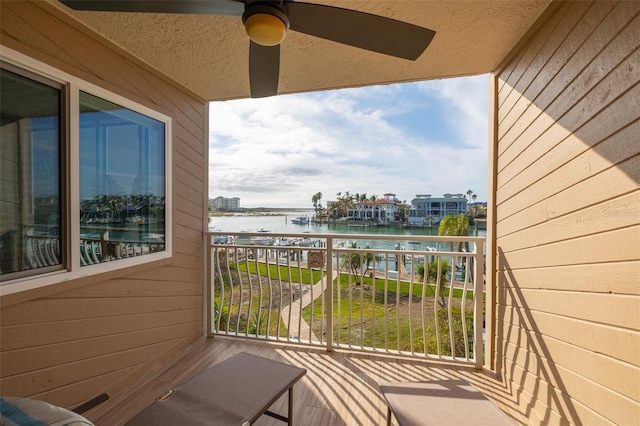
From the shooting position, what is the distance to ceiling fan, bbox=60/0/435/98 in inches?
45.6

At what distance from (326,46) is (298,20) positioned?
0.83 metres

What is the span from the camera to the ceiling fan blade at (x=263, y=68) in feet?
4.76

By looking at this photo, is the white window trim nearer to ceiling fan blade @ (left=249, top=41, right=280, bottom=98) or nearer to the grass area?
ceiling fan blade @ (left=249, top=41, right=280, bottom=98)

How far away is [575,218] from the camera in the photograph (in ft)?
4.57

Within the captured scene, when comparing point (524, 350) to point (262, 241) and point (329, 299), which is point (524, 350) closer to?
point (329, 299)

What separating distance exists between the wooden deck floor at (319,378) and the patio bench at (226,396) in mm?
485

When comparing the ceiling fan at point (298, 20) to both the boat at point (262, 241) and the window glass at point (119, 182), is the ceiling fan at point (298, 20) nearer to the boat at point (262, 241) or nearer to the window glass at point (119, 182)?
the window glass at point (119, 182)

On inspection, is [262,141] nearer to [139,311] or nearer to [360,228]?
[360,228]

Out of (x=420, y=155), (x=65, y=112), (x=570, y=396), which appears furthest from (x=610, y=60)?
(x=420, y=155)

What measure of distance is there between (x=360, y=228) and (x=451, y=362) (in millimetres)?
1536

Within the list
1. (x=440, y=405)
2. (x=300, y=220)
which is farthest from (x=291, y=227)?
(x=440, y=405)

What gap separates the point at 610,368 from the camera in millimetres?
1190

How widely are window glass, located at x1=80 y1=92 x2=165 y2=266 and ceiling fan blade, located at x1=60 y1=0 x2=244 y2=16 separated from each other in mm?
876

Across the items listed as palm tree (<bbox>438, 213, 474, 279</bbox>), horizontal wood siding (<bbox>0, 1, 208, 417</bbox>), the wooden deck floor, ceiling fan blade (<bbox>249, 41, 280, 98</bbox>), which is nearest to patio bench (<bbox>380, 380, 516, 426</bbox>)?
the wooden deck floor
